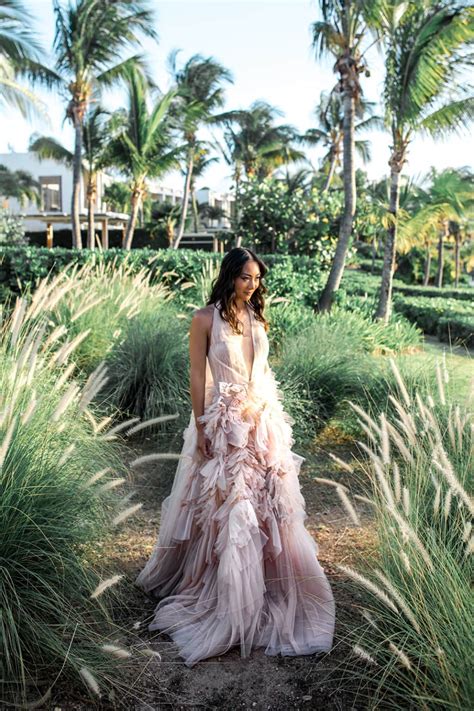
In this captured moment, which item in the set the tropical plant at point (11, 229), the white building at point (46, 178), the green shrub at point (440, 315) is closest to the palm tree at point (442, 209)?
the green shrub at point (440, 315)

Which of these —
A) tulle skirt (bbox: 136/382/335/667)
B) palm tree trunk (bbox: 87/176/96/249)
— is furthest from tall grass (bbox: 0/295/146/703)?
palm tree trunk (bbox: 87/176/96/249)

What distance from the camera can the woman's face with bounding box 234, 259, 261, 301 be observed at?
3.20m

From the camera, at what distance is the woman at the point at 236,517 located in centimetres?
294

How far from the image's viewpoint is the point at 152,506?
15.4 ft

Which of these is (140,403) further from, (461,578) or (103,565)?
(461,578)

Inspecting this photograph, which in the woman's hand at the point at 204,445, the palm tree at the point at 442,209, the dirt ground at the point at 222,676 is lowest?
the dirt ground at the point at 222,676

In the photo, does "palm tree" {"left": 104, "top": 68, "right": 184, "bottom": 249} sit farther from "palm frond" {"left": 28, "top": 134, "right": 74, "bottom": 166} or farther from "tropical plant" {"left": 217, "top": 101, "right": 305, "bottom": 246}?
"tropical plant" {"left": 217, "top": 101, "right": 305, "bottom": 246}

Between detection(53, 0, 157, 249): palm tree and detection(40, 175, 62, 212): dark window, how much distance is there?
24.9 metres

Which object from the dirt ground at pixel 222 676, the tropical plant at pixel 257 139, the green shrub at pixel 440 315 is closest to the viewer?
the dirt ground at pixel 222 676

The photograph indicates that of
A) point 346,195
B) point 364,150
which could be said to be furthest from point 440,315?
point 364,150

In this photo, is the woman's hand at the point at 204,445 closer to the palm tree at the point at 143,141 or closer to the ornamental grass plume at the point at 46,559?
the ornamental grass plume at the point at 46,559

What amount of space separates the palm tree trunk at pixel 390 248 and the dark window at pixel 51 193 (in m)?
34.9

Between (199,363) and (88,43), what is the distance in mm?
17938

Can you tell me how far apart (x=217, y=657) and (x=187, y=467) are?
2.92 feet
